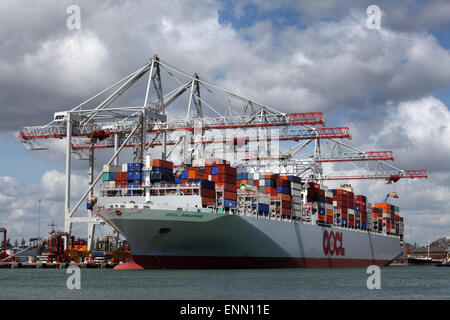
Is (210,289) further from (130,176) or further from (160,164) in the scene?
(130,176)

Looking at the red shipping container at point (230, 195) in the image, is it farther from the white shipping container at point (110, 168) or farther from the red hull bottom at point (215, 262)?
the white shipping container at point (110, 168)

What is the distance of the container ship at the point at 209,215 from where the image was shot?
48.8m

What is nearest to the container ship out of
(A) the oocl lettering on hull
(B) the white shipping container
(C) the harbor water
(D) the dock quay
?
(B) the white shipping container

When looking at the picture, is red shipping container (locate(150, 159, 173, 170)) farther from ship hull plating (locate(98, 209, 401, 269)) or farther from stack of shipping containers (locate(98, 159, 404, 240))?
ship hull plating (locate(98, 209, 401, 269))

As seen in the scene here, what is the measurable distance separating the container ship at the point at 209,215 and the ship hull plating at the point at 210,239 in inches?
2.9

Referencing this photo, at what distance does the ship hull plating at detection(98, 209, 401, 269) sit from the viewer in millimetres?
48219

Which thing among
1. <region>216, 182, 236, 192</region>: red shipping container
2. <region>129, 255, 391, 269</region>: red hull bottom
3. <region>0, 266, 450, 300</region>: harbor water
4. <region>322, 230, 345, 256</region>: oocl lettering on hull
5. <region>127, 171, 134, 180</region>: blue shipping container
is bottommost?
<region>0, 266, 450, 300</region>: harbor water

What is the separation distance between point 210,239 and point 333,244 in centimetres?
2378

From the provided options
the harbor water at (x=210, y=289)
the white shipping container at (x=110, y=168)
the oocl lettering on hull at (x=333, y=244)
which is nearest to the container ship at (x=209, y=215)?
the white shipping container at (x=110, y=168)

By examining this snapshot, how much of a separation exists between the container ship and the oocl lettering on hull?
0.86 metres

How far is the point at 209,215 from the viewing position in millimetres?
48969
